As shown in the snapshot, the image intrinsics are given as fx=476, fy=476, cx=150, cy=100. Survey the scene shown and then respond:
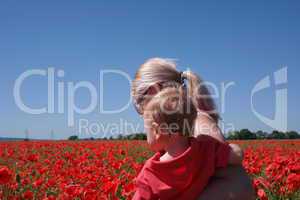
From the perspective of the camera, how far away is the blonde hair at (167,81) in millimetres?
2484

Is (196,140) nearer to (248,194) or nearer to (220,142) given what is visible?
(220,142)

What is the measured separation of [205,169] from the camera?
2.35 metres

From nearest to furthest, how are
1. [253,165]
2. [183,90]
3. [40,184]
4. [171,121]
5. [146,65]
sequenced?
[171,121] < [183,90] < [146,65] < [40,184] < [253,165]

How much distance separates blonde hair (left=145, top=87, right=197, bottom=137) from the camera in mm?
2250

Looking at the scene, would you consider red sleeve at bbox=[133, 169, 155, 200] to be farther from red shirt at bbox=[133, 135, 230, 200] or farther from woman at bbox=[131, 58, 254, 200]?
woman at bbox=[131, 58, 254, 200]

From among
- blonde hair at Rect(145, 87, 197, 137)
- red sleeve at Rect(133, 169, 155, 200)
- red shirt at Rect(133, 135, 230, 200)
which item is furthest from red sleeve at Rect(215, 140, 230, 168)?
red sleeve at Rect(133, 169, 155, 200)

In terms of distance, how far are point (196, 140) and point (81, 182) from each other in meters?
2.46

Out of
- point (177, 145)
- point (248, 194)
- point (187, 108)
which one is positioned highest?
point (187, 108)

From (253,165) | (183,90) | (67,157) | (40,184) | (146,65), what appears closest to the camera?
(183,90)

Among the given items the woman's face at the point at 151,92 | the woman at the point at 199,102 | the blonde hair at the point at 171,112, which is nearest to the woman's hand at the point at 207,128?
the woman at the point at 199,102

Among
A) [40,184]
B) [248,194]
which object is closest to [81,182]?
[40,184]

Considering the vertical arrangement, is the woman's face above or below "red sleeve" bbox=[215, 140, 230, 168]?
above

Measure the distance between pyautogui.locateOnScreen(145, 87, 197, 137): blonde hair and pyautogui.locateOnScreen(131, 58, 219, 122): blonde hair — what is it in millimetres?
143

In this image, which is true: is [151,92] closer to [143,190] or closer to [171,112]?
[171,112]
